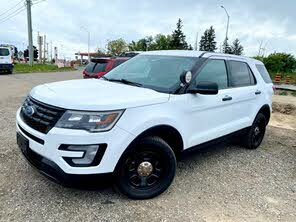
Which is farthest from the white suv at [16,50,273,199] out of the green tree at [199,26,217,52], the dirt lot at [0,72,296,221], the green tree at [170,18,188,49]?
the green tree at [199,26,217,52]

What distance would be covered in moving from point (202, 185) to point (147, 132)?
4.05 feet

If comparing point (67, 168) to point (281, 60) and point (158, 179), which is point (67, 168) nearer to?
point (158, 179)

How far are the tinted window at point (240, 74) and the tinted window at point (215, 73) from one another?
235 mm

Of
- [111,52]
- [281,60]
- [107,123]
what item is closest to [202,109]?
[107,123]

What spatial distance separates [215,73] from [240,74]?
2.65 feet

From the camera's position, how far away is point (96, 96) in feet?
9.45

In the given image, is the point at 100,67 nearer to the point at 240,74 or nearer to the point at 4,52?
the point at 240,74

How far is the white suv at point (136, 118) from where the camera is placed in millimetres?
2658

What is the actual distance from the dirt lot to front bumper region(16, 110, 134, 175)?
0.49m

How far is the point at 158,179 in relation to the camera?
3291 mm

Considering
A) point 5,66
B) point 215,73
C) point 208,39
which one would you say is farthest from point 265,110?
point 208,39

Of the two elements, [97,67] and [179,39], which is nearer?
[97,67]

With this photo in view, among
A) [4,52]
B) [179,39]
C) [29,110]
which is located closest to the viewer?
[29,110]

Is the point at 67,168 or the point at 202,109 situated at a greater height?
the point at 202,109
